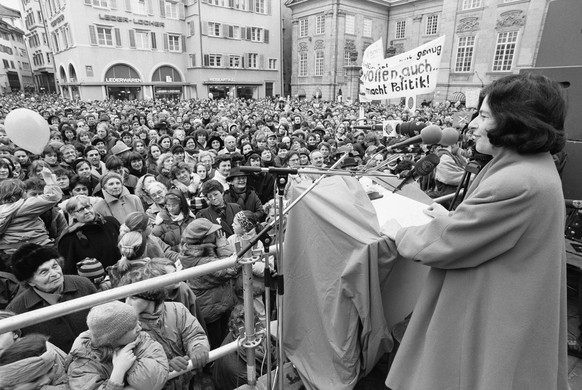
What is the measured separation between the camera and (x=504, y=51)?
2719 centimetres

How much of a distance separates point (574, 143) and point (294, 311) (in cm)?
337

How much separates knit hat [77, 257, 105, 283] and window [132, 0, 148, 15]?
38.2 m

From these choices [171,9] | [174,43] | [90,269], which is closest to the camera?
[90,269]

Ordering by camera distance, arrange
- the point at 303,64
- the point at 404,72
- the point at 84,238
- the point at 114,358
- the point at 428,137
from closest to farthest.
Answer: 1. the point at 428,137
2. the point at 114,358
3. the point at 84,238
4. the point at 404,72
5. the point at 303,64

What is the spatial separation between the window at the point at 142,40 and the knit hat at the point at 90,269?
37.6 metres

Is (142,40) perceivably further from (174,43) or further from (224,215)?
(224,215)

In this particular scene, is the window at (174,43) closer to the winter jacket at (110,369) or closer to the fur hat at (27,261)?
the fur hat at (27,261)

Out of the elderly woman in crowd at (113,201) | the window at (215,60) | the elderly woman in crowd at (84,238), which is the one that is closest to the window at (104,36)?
the window at (215,60)

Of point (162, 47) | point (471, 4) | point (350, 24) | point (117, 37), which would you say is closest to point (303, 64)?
point (350, 24)

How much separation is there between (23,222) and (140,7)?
38.0 metres

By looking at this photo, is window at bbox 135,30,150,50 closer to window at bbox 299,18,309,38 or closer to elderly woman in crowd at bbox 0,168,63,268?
window at bbox 299,18,309,38

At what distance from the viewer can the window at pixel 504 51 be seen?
2660cm

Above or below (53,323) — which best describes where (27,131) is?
above

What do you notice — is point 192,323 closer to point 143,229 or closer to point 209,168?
point 143,229
